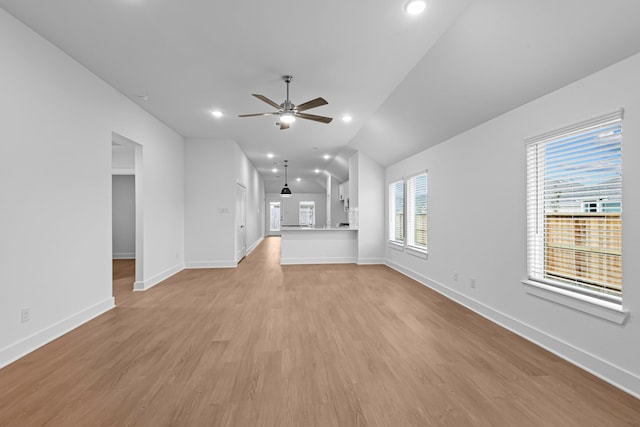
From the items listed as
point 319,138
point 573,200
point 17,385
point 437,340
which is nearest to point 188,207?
point 319,138

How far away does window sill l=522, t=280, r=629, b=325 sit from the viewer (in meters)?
2.04

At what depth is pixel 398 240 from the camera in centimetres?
656

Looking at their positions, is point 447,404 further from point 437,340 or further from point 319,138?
point 319,138

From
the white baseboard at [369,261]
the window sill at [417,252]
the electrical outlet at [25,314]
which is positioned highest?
the window sill at [417,252]

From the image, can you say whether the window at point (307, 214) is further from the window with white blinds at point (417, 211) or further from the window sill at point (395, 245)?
the window with white blinds at point (417, 211)

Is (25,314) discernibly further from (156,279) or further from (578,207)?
(578,207)

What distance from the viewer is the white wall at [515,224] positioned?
6.49ft

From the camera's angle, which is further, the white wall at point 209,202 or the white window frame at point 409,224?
the white wall at point 209,202

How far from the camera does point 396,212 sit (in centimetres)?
665

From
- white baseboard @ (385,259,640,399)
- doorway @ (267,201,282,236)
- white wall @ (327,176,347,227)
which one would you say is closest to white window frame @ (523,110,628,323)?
white baseboard @ (385,259,640,399)

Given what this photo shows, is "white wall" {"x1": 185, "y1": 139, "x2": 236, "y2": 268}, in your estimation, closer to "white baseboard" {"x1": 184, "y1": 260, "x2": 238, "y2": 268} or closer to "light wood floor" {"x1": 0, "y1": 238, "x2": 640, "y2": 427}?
"white baseboard" {"x1": 184, "y1": 260, "x2": 238, "y2": 268}

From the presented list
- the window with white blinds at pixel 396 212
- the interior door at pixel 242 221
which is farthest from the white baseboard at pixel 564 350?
the interior door at pixel 242 221

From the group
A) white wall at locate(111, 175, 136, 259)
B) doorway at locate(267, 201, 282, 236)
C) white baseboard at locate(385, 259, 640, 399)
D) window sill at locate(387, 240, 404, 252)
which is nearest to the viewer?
white baseboard at locate(385, 259, 640, 399)

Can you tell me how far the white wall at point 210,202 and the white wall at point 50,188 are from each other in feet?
7.57
